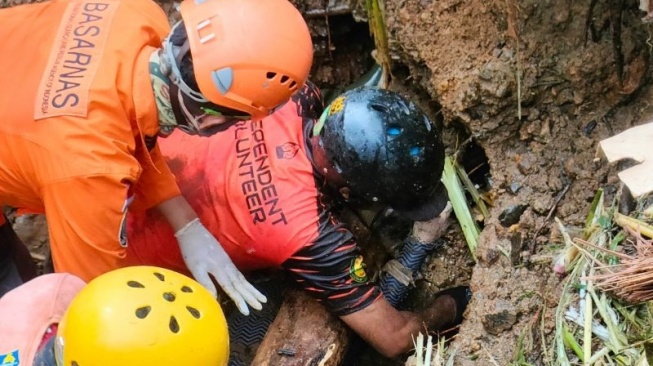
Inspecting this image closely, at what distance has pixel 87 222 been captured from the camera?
3.57 meters

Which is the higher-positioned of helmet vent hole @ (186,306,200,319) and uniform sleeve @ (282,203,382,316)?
helmet vent hole @ (186,306,200,319)

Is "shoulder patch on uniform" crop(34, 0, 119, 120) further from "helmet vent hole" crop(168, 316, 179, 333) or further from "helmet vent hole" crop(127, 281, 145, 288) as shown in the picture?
"helmet vent hole" crop(168, 316, 179, 333)

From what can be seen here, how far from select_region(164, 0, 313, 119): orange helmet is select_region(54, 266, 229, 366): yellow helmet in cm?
91

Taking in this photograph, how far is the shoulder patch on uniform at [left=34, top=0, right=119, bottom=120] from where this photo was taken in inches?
136

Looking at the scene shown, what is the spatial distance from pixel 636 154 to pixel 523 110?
41.2 inches

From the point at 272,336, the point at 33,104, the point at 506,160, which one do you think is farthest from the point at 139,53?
the point at 506,160

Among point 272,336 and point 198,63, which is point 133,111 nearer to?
point 198,63

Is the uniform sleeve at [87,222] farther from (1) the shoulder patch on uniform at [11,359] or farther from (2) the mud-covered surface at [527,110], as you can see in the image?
(2) the mud-covered surface at [527,110]

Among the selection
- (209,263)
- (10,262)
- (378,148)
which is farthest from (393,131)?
(10,262)

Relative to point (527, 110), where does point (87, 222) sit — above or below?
above

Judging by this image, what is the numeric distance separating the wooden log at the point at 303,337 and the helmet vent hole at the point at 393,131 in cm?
100

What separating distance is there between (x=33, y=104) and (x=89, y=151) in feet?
1.10

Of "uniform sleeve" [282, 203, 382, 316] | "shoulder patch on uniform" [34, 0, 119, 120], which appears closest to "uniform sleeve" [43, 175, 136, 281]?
"shoulder patch on uniform" [34, 0, 119, 120]

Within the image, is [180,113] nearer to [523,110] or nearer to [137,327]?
[137,327]
